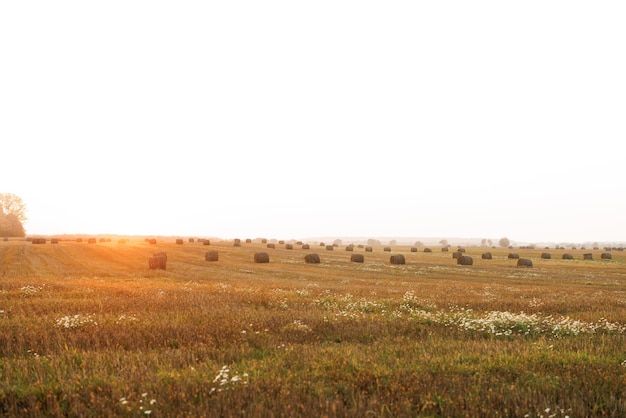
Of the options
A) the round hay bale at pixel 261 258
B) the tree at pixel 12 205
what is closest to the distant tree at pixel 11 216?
the tree at pixel 12 205

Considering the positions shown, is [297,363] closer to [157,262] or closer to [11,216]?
[157,262]

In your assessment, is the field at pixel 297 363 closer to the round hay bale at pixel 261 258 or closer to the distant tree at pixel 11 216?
the round hay bale at pixel 261 258

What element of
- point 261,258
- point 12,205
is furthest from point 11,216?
point 261,258

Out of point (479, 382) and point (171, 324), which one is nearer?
point (479, 382)

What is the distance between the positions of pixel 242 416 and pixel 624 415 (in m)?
4.83

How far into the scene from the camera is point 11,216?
354ft

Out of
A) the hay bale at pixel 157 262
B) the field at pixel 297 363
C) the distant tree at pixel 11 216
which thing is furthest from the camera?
the distant tree at pixel 11 216

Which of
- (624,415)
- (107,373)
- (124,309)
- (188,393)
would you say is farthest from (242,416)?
(124,309)

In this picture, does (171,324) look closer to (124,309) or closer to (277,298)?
(124,309)

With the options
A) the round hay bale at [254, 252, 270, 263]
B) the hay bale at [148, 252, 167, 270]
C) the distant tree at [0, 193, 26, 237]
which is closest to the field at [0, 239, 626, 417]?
Result: the hay bale at [148, 252, 167, 270]

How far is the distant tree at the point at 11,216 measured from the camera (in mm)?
102250

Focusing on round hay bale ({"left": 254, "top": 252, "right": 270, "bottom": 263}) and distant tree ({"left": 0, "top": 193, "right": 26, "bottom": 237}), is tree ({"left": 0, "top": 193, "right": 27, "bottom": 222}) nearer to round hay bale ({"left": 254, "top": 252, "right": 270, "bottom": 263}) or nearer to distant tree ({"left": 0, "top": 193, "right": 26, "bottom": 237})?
distant tree ({"left": 0, "top": 193, "right": 26, "bottom": 237})

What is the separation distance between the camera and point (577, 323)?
11.2m

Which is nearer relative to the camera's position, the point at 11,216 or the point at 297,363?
the point at 297,363
